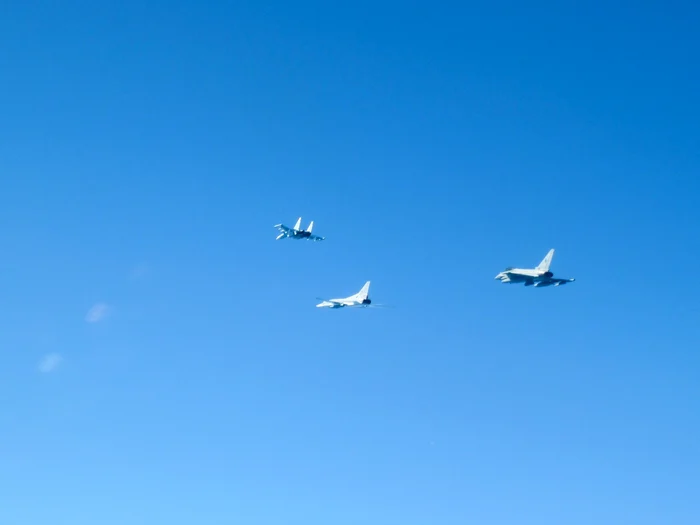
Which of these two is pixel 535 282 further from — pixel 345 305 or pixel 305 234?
pixel 305 234

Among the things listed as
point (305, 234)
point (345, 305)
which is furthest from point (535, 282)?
point (305, 234)

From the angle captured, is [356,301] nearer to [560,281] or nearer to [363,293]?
[363,293]

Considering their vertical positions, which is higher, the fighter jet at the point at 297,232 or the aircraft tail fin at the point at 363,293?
the fighter jet at the point at 297,232

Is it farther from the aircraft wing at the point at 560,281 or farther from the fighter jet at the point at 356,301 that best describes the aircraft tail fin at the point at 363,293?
the aircraft wing at the point at 560,281

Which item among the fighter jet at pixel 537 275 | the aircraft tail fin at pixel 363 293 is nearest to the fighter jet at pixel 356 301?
the aircraft tail fin at pixel 363 293

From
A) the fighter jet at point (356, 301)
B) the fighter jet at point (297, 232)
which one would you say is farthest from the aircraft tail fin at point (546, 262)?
the fighter jet at point (297, 232)

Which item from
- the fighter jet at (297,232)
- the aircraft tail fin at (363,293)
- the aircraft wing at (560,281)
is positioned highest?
the fighter jet at (297,232)

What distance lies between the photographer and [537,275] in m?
133

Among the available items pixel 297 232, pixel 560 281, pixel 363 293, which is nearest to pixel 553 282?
pixel 560 281

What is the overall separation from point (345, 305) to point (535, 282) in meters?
46.3

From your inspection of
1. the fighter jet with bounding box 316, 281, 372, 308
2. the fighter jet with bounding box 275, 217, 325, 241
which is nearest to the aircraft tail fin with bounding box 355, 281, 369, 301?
the fighter jet with bounding box 316, 281, 372, 308

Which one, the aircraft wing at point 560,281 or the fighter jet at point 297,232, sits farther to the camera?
the fighter jet at point 297,232

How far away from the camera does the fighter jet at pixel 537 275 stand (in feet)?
436

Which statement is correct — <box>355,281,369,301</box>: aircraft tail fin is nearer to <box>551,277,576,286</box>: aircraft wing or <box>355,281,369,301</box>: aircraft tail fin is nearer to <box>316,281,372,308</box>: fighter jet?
<box>316,281,372,308</box>: fighter jet
